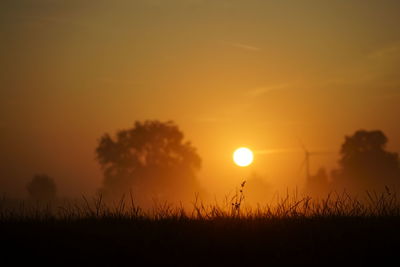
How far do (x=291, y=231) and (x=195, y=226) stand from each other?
1441 millimetres

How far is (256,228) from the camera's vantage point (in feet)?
24.6

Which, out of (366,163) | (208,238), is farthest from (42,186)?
(208,238)

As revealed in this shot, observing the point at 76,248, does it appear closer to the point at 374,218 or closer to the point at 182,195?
the point at 374,218

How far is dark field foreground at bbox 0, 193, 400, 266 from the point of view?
6309 mm

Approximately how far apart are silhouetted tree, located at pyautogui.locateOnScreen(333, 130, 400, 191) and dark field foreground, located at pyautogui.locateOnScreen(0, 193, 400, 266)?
7678cm

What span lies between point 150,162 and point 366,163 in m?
38.5

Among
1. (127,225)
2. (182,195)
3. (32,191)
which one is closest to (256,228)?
(127,225)

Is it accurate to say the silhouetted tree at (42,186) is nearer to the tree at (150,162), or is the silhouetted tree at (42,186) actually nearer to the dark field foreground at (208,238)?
the tree at (150,162)

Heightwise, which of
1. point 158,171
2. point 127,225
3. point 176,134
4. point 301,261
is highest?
point 176,134

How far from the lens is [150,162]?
311 feet

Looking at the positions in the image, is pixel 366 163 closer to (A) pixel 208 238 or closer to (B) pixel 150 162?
(B) pixel 150 162

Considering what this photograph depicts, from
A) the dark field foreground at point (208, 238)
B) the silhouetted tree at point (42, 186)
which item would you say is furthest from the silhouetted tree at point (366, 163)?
the dark field foreground at point (208, 238)

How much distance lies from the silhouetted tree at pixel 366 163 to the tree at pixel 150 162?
27.7 meters

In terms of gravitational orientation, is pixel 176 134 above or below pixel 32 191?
above
